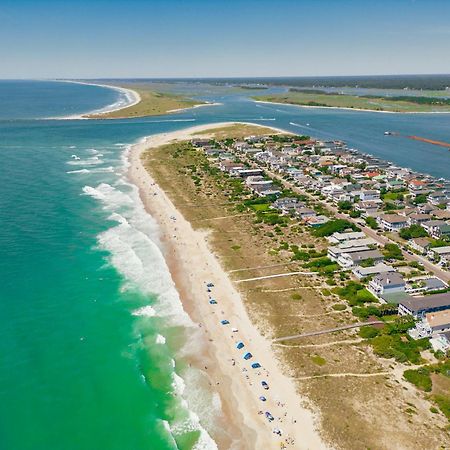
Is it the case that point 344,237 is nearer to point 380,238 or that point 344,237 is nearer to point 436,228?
point 380,238

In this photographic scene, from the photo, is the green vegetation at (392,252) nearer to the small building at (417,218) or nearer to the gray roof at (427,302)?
the small building at (417,218)

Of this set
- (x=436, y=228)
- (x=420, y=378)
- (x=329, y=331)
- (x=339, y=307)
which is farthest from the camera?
(x=436, y=228)

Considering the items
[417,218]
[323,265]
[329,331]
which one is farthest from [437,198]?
[329,331]

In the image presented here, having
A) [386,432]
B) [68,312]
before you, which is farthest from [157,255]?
[386,432]

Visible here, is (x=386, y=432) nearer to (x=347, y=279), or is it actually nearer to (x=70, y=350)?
(x=347, y=279)

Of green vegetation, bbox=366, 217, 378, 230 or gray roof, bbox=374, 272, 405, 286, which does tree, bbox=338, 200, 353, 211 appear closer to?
green vegetation, bbox=366, 217, 378, 230

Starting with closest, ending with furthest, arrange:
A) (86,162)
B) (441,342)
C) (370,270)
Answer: (441,342)
(370,270)
(86,162)
